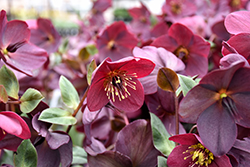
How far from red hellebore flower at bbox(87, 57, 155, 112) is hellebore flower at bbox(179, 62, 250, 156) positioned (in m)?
0.06

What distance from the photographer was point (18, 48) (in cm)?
32

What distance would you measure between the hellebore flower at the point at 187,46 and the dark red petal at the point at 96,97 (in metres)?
0.14

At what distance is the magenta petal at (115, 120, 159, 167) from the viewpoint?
278mm

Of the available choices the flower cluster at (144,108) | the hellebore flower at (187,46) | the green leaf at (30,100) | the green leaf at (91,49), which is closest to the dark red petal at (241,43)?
the flower cluster at (144,108)

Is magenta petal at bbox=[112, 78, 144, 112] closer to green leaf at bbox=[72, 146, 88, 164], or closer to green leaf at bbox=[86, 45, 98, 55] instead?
green leaf at bbox=[72, 146, 88, 164]

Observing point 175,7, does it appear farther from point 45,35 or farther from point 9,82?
point 9,82

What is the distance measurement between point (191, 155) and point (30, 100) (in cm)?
19

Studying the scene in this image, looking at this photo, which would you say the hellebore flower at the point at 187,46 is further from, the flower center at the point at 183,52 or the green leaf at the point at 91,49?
the green leaf at the point at 91,49

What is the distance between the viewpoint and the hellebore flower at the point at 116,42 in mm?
451

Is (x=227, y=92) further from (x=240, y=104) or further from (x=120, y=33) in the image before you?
(x=120, y=33)

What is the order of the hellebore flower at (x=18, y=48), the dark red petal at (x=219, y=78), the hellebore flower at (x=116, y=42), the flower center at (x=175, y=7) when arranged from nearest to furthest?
the dark red petal at (x=219, y=78) < the hellebore flower at (x=18, y=48) < the hellebore flower at (x=116, y=42) < the flower center at (x=175, y=7)

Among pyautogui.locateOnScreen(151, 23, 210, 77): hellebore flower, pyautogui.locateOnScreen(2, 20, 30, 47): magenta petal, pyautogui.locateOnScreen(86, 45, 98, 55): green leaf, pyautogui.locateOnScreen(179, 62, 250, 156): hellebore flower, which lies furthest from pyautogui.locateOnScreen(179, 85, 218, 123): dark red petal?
pyautogui.locateOnScreen(86, 45, 98, 55): green leaf

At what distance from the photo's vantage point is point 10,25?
0.98 ft

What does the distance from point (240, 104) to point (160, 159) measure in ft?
0.33
